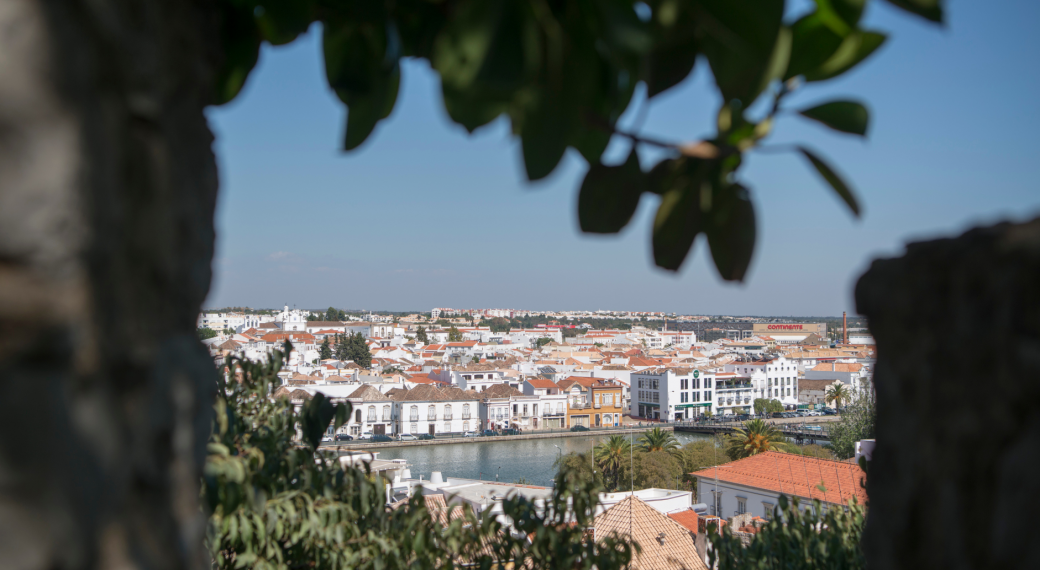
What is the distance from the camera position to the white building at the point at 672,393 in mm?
36375

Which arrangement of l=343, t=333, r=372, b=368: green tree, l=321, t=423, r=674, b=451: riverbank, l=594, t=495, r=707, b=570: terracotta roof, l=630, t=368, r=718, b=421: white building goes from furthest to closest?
l=343, t=333, r=372, b=368: green tree → l=630, t=368, r=718, b=421: white building → l=321, t=423, r=674, b=451: riverbank → l=594, t=495, r=707, b=570: terracotta roof

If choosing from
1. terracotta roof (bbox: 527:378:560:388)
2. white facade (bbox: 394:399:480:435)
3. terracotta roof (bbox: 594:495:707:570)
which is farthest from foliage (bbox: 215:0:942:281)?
terracotta roof (bbox: 527:378:560:388)

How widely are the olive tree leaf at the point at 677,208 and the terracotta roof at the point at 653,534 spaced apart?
643cm

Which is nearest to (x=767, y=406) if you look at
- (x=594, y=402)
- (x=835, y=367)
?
(x=835, y=367)

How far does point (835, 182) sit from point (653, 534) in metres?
7.89

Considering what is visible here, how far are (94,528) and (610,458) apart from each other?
Answer: 19.9 meters

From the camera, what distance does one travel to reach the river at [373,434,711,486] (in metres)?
22.2

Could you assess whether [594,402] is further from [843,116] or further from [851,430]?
[843,116]

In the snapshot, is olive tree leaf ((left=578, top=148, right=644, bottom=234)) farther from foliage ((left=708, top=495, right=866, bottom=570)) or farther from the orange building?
the orange building

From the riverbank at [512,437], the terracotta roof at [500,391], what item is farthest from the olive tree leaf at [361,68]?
the terracotta roof at [500,391]

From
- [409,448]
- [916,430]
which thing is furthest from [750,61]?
[409,448]

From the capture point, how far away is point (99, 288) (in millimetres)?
423

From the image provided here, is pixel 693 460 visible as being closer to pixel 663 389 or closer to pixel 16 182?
pixel 663 389

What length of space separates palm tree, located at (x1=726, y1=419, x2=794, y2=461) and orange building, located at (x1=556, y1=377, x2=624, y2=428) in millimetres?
12136
